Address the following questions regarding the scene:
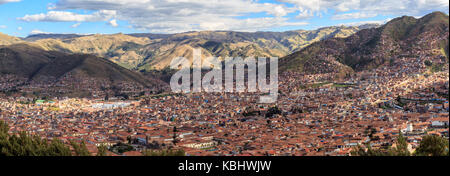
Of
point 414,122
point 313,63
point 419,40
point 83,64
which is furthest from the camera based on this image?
point 83,64

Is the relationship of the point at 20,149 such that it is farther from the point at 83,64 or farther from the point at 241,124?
the point at 83,64

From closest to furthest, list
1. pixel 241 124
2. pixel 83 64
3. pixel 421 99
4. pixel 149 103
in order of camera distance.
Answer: pixel 241 124
pixel 421 99
pixel 149 103
pixel 83 64

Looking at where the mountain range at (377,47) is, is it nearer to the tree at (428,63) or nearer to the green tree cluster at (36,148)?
the tree at (428,63)

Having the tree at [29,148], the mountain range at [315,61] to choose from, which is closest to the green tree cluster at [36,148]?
the tree at [29,148]

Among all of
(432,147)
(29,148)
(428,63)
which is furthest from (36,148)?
(428,63)

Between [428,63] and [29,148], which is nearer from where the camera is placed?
[29,148]

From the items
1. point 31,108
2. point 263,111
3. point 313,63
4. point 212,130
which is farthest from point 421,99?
point 31,108

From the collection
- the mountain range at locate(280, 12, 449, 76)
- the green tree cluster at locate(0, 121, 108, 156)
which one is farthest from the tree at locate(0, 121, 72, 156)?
the mountain range at locate(280, 12, 449, 76)

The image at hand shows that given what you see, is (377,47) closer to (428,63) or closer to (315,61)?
(315,61)

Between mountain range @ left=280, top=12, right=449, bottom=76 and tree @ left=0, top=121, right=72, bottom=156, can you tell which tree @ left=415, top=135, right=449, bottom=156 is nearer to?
tree @ left=0, top=121, right=72, bottom=156

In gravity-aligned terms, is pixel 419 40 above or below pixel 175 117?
above

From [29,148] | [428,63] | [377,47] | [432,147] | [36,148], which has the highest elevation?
[377,47]
